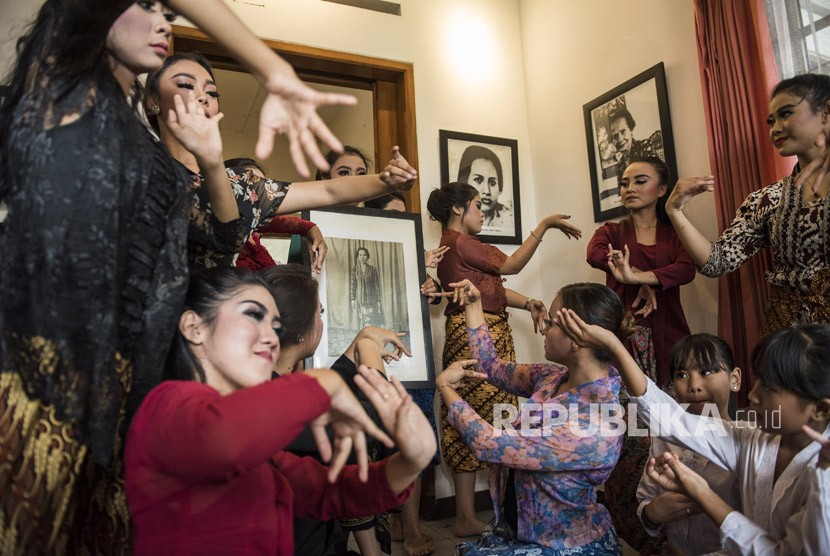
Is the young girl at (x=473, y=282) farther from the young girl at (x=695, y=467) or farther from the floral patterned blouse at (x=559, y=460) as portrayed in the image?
the floral patterned blouse at (x=559, y=460)

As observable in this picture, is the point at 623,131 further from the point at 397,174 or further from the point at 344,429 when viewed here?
the point at 344,429

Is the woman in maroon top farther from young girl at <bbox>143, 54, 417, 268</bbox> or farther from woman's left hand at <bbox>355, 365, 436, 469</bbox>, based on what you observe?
woman's left hand at <bbox>355, 365, 436, 469</bbox>

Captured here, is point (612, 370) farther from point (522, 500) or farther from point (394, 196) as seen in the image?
point (394, 196)

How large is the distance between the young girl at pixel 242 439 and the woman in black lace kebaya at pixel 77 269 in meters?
0.07

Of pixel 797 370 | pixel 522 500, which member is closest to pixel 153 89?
pixel 522 500

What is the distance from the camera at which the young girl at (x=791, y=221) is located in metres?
2.14

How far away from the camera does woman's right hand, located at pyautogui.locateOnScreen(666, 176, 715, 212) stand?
2.42m

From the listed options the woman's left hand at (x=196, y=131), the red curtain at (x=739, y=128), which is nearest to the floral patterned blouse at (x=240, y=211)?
the woman's left hand at (x=196, y=131)

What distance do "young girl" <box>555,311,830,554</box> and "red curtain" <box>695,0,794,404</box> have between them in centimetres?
117

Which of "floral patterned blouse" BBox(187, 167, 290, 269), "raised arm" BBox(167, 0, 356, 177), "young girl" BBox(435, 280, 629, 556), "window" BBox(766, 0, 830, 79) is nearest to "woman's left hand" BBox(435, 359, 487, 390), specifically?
"young girl" BBox(435, 280, 629, 556)

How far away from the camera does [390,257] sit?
270 cm

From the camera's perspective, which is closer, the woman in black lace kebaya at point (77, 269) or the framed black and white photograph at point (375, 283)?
the woman in black lace kebaya at point (77, 269)

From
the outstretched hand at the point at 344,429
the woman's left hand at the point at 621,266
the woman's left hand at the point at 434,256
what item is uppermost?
the woman's left hand at the point at 434,256

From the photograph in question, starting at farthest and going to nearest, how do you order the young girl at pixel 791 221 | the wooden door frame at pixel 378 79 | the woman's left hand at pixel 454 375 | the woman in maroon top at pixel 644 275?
1. the wooden door frame at pixel 378 79
2. the woman in maroon top at pixel 644 275
3. the young girl at pixel 791 221
4. the woman's left hand at pixel 454 375
